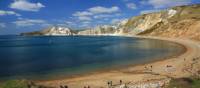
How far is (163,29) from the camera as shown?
198 m

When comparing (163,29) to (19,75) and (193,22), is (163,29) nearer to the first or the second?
(193,22)

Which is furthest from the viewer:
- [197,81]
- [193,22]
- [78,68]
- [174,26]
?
[174,26]

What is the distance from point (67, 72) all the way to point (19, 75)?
310 inches

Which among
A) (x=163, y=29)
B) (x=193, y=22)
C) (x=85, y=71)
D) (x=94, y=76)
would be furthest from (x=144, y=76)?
(x=163, y=29)

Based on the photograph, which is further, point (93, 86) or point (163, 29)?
point (163, 29)

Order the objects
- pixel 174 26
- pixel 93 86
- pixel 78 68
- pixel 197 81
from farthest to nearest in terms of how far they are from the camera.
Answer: pixel 174 26 → pixel 78 68 → pixel 93 86 → pixel 197 81

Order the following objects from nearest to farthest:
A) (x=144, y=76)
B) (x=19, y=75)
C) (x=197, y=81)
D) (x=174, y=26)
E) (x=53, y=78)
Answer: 1. (x=197, y=81)
2. (x=144, y=76)
3. (x=53, y=78)
4. (x=19, y=75)
5. (x=174, y=26)

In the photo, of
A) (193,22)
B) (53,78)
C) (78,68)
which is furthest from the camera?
(193,22)

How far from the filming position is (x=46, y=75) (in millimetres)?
52062

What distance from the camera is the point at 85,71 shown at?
180 feet

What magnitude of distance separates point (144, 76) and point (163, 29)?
157 metres

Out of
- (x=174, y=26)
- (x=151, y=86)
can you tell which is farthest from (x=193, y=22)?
(x=151, y=86)

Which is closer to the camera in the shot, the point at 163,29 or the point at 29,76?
the point at 29,76

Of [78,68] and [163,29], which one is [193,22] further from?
[78,68]
